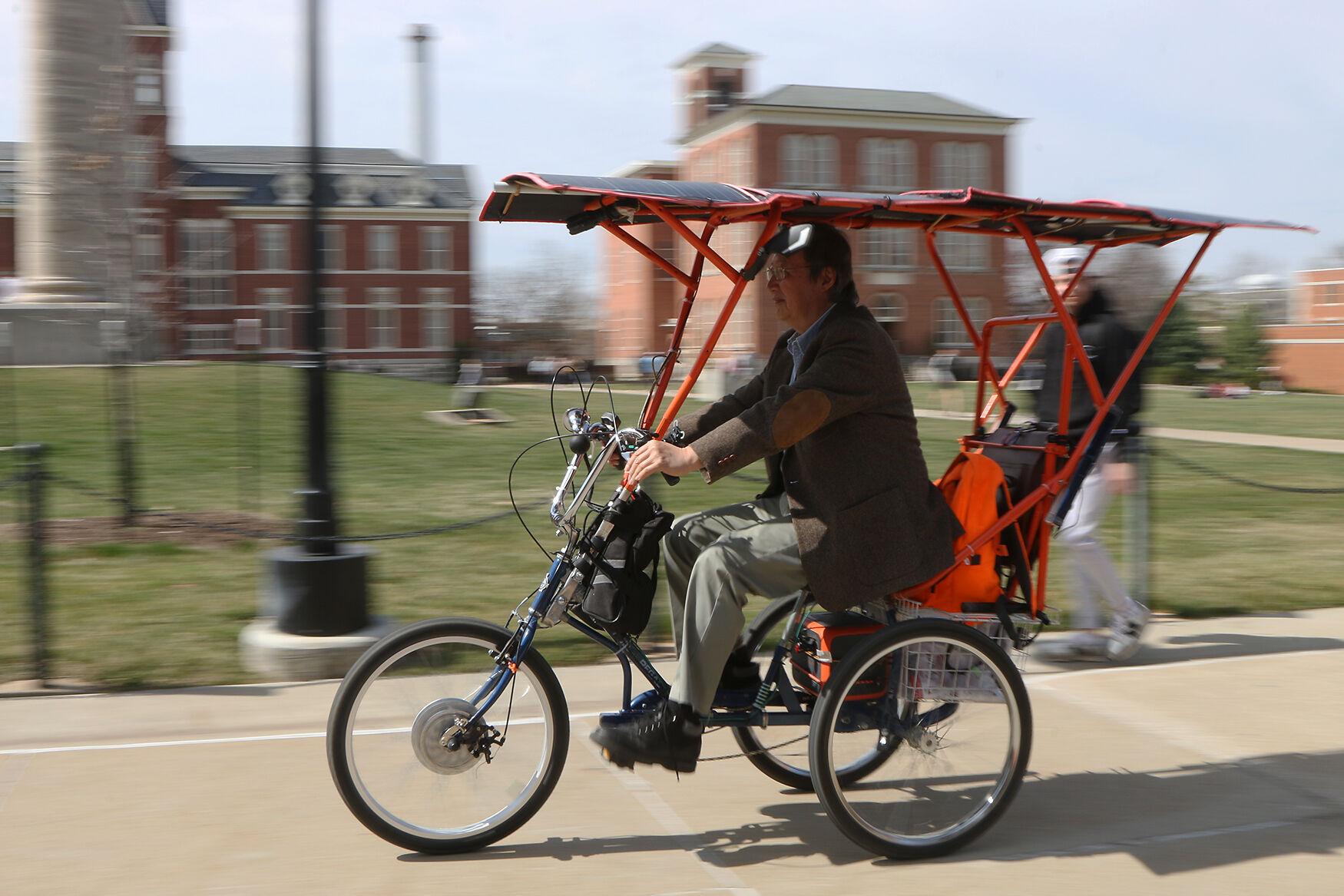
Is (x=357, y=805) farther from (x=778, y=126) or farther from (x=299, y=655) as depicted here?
(x=778, y=126)

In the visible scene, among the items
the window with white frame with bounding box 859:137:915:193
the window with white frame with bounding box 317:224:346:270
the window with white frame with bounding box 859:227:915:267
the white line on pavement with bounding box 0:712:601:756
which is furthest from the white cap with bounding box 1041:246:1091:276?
the window with white frame with bounding box 317:224:346:270

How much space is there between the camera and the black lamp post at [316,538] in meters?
5.90

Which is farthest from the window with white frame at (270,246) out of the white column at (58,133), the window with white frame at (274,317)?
the white column at (58,133)

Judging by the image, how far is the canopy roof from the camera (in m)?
3.82

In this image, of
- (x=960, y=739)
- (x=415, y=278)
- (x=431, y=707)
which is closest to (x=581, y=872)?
(x=431, y=707)

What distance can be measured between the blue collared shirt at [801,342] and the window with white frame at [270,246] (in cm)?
6398

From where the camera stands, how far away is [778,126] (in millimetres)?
57312

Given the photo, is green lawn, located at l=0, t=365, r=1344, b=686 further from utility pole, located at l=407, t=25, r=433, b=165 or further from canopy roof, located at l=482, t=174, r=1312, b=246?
utility pole, located at l=407, t=25, r=433, b=165

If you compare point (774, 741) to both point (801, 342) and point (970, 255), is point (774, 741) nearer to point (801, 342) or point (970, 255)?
point (801, 342)

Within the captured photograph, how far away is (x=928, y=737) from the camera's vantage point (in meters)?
4.09

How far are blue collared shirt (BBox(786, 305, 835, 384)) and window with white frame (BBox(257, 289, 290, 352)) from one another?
61.7 m

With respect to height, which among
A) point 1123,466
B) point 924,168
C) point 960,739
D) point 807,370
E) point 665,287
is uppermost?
point 924,168

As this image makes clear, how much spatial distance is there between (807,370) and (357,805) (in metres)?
1.97

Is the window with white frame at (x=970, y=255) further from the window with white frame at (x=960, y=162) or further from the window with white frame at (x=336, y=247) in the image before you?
the window with white frame at (x=336, y=247)
